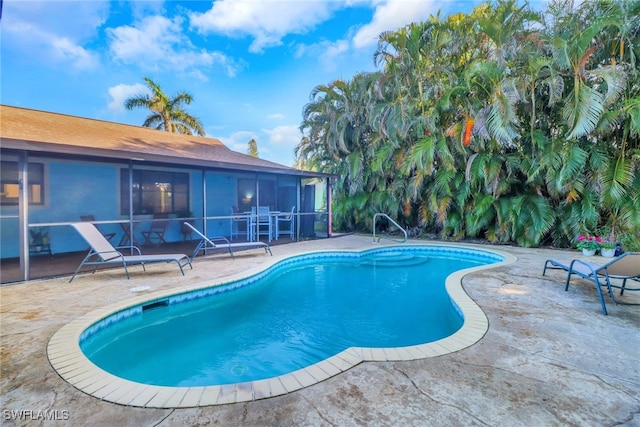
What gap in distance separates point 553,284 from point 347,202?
842cm

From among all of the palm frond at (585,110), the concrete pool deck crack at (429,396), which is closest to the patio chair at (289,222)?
the palm frond at (585,110)

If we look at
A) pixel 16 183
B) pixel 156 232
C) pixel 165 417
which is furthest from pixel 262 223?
pixel 165 417

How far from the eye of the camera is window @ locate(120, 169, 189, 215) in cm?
923

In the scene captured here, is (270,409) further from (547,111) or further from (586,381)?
(547,111)

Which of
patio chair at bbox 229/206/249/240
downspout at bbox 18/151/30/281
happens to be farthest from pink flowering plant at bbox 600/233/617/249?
downspout at bbox 18/151/30/281

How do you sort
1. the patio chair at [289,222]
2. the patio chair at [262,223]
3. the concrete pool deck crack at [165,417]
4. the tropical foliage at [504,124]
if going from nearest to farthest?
the concrete pool deck crack at [165,417], the tropical foliage at [504,124], the patio chair at [262,223], the patio chair at [289,222]

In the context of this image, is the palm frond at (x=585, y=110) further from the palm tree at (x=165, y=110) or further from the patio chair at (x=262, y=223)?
the palm tree at (x=165, y=110)

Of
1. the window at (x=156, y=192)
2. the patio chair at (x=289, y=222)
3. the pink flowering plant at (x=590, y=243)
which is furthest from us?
the patio chair at (x=289, y=222)

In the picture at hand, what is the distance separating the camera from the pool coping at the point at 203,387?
2.14 meters

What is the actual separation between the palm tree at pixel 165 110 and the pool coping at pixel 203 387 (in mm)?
18074

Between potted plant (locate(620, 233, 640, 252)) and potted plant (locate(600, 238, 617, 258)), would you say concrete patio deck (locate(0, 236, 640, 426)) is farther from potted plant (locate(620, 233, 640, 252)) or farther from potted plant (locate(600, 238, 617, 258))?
potted plant (locate(620, 233, 640, 252))

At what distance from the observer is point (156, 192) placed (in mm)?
9875

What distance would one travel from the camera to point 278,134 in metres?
34.5

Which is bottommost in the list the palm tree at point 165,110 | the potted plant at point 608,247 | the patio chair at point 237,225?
the potted plant at point 608,247
